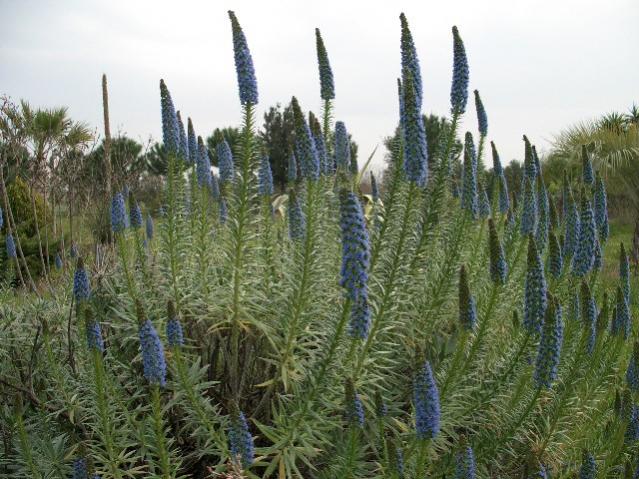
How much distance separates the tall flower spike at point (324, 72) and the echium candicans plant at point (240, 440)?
6.96 ft

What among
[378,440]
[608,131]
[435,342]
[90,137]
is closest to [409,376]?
[435,342]

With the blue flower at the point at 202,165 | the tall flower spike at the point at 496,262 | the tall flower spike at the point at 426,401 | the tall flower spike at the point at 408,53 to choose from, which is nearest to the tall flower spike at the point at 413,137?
the tall flower spike at the point at 496,262

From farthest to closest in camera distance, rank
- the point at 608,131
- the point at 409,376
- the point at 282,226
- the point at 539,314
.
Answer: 1. the point at 608,131
2. the point at 282,226
3. the point at 409,376
4. the point at 539,314

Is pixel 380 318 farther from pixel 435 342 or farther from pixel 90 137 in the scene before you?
pixel 90 137

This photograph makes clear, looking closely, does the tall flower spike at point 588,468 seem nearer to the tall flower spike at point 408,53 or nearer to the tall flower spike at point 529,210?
the tall flower spike at point 408,53

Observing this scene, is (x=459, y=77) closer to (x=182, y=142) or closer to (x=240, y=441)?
(x=182, y=142)

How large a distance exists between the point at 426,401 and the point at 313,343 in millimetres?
937

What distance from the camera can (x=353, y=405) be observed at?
6.95ft

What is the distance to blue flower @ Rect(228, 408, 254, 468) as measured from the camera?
86.5 inches

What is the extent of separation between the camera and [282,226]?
4691 millimetres

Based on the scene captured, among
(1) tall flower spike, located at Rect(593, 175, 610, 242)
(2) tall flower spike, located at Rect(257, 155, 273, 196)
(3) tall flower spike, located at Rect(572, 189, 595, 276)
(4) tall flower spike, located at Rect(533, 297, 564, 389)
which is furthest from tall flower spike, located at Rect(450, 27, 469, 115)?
(1) tall flower spike, located at Rect(593, 175, 610, 242)

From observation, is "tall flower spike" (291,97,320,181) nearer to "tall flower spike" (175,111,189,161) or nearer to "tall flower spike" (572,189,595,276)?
"tall flower spike" (175,111,189,161)

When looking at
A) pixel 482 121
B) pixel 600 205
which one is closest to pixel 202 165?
pixel 482 121

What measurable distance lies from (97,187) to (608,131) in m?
13.1
